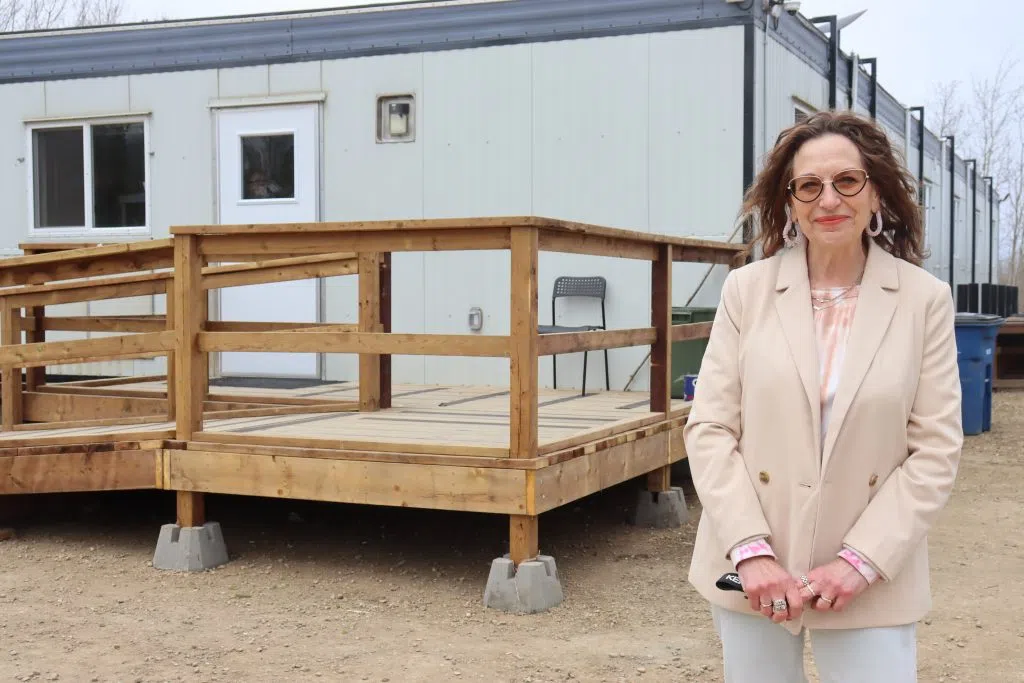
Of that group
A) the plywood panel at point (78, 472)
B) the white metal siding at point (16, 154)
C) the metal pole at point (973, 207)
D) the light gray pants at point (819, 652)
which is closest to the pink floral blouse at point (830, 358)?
the light gray pants at point (819, 652)

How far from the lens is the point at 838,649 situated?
70.9 inches

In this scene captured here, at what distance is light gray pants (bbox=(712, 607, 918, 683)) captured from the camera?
1776 mm

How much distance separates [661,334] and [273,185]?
14.2 ft

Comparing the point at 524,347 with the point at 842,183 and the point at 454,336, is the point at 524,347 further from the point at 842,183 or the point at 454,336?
the point at 842,183

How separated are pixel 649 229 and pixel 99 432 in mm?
3948

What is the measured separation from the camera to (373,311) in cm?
614

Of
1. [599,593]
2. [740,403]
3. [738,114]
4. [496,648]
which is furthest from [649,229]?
[740,403]

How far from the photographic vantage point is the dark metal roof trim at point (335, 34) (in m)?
7.70

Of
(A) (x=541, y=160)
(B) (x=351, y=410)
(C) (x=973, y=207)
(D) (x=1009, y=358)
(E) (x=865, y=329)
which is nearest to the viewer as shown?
(E) (x=865, y=329)

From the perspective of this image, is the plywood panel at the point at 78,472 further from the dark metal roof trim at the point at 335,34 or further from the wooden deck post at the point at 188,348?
the dark metal roof trim at the point at 335,34

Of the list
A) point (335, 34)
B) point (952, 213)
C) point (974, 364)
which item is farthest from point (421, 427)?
point (952, 213)

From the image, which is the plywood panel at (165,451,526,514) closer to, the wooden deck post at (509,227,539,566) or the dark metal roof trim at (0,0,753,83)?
the wooden deck post at (509,227,539,566)

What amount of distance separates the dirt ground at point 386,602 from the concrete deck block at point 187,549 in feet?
0.22

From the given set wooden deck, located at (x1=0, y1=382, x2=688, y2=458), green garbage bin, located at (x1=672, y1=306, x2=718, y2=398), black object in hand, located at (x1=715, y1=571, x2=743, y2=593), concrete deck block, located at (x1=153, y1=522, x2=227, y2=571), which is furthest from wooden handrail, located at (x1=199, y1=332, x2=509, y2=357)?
green garbage bin, located at (x1=672, y1=306, x2=718, y2=398)
